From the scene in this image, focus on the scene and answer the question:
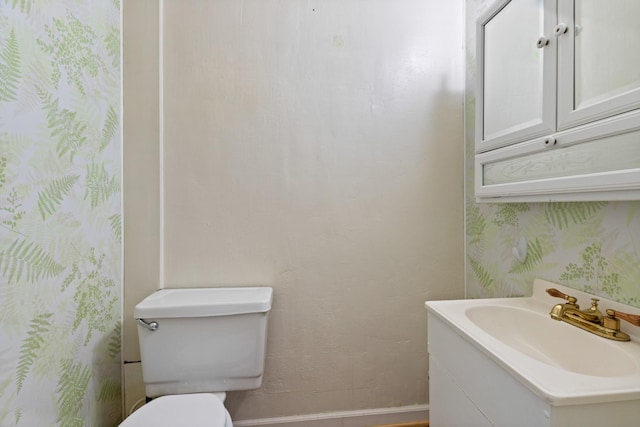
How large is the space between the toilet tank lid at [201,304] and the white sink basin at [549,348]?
0.63 metres

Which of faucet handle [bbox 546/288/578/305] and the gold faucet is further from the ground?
faucet handle [bbox 546/288/578/305]

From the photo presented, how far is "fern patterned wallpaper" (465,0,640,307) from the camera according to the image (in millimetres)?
772

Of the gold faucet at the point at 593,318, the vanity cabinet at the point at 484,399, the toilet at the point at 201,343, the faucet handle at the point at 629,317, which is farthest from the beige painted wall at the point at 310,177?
the faucet handle at the point at 629,317

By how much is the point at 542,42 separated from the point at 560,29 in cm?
A: 5

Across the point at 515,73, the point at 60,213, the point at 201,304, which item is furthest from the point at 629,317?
the point at 60,213

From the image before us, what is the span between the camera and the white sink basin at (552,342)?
688 millimetres

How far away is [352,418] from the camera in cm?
132

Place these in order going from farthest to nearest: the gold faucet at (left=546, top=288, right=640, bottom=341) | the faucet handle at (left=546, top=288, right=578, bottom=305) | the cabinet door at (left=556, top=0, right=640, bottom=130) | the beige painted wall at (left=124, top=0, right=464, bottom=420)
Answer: the beige painted wall at (left=124, top=0, right=464, bottom=420) < the faucet handle at (left=546, top=288, right=578, bottom=305) < the gold faucet at (left=546, top=288, right=640, bottom=341) < the cabinet door at (left=556, top=0, right=640, bottom=130)

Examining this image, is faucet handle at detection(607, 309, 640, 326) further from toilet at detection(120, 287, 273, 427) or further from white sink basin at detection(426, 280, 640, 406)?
toilet at detection(120, 287, 273, 427)

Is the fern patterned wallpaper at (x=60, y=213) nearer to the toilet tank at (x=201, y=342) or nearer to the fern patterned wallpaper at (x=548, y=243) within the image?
the toilet tank at (x=201, y=342)

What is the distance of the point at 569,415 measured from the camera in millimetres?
505

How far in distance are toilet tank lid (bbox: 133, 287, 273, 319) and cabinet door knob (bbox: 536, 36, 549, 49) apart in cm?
117

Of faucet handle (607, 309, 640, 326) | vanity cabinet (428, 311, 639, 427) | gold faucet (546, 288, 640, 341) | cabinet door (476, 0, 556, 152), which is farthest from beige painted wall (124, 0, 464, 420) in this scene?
faucet handle (607, 309, 640, 326)

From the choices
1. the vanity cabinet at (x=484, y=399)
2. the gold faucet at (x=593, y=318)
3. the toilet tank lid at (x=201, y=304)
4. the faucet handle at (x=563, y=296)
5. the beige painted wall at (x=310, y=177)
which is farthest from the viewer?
the beige painted wall at (x=310, y=177)
